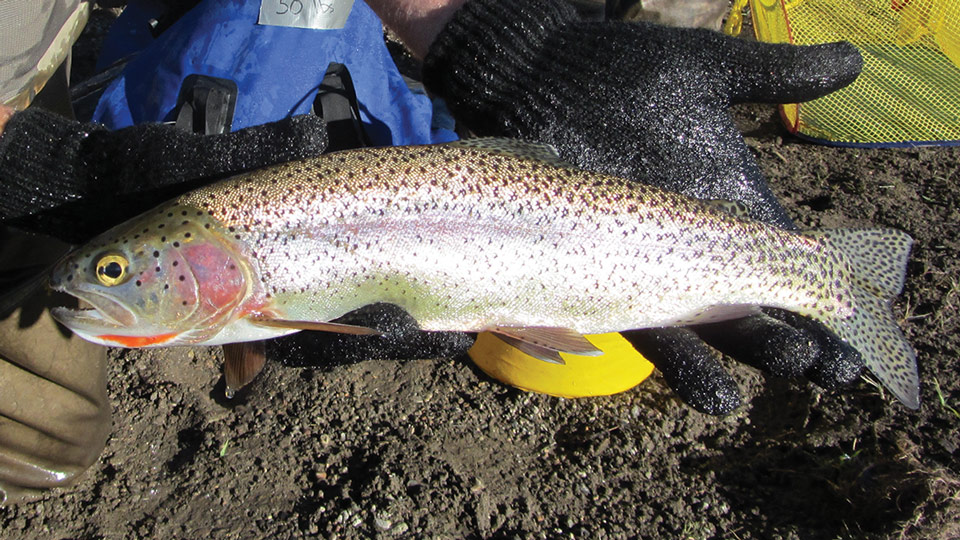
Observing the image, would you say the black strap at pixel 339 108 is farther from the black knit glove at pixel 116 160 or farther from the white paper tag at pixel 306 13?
the black knit glove at pixel 116 160

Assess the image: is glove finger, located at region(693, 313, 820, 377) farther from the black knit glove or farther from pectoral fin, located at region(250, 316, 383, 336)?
the black knit glove

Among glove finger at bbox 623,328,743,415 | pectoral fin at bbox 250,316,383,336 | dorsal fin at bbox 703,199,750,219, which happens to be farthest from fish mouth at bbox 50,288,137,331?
dorsal fin at bbox 703,199,750,219

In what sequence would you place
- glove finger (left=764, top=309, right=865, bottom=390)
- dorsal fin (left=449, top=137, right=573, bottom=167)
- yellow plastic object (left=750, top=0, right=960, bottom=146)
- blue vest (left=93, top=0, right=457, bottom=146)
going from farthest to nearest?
yellow plastic object (left=750, top=0, right=960, bottom=146)
blue vest (left=93, top=0, right=457, bottom=146)
glove finger (left=764, top=309, right=865, bottom=390)
dorsal fin (left=449, top=137, right=573, bottom=167)

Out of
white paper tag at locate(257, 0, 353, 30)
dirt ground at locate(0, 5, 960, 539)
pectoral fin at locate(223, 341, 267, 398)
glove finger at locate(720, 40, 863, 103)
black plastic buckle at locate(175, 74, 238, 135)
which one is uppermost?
glove finger at locate(720, 40, 863, 103)

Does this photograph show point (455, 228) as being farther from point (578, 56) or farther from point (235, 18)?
point (235, 18)

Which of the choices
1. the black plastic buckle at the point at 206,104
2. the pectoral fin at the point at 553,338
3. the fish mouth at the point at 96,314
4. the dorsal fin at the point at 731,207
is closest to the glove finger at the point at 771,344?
the dorsal fin at the point at 731,207

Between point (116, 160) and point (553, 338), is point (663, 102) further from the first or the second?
point (116, 160)
